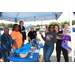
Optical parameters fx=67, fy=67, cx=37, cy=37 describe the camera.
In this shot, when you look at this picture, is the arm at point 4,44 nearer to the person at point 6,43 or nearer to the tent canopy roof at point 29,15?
the person at point 6,43

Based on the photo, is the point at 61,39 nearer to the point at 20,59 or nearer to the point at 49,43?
the point at 49,43

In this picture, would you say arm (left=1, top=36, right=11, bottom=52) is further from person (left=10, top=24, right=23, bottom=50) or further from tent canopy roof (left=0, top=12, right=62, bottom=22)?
tent canopy roof (left=0, top=12, right=62, bottom=22)

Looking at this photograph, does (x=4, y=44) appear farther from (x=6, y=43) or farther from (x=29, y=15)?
(x=29, y=15)

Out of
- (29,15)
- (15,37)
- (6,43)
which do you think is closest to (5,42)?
(6,43)

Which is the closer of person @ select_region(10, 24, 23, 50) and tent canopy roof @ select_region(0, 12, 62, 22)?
person @ select_region(10, 24, 23, 50)

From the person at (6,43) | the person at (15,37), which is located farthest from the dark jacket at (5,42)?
the person at (15,37)

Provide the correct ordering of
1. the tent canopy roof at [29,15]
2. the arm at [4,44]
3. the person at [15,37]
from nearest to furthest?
the arm at [4,44] < the person at [15,37] < the tent canopy roof at [29,15]

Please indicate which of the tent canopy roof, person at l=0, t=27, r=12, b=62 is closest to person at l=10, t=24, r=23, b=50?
person at l=0, t=27, r=12, b=62

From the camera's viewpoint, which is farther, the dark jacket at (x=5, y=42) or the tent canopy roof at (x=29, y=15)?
the tent canopy roof at (x=29, y=15)

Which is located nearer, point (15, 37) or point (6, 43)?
point (6, 43)

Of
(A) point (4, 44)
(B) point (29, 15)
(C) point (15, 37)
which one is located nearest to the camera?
(A) point (4, 44)
